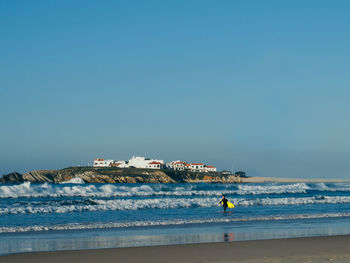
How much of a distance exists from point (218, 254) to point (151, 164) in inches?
4828

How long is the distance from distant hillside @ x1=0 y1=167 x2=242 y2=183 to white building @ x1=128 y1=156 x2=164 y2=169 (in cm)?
932

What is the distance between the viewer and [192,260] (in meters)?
11.2

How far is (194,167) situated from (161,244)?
13470 centimetres

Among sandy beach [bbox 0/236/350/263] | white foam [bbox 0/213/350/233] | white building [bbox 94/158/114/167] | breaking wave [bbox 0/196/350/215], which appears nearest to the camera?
sandy beach [bbox 0/236/350/263]

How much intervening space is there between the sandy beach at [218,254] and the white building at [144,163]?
120083 millimetres

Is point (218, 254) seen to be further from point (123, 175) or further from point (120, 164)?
point (120, 164)

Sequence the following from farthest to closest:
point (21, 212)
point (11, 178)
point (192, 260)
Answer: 1. point (11, 178)
2. point (21, 212)
3. point (192, 260)

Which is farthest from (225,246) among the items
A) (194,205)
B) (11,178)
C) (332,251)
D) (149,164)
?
(149,164)

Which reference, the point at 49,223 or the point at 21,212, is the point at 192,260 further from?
the point at 21,212

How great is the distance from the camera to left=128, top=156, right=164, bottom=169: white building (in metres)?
135

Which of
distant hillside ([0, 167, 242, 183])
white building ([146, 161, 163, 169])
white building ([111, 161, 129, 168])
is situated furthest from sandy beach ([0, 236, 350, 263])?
white building ([111, 161, 129, 168])

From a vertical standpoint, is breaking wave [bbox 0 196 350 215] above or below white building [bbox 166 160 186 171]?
below

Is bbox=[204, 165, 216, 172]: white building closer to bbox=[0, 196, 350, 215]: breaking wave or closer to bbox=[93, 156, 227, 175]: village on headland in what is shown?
bbox=[93, 156, 227, 175]: village on headland

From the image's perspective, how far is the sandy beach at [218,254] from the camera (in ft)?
37.1
